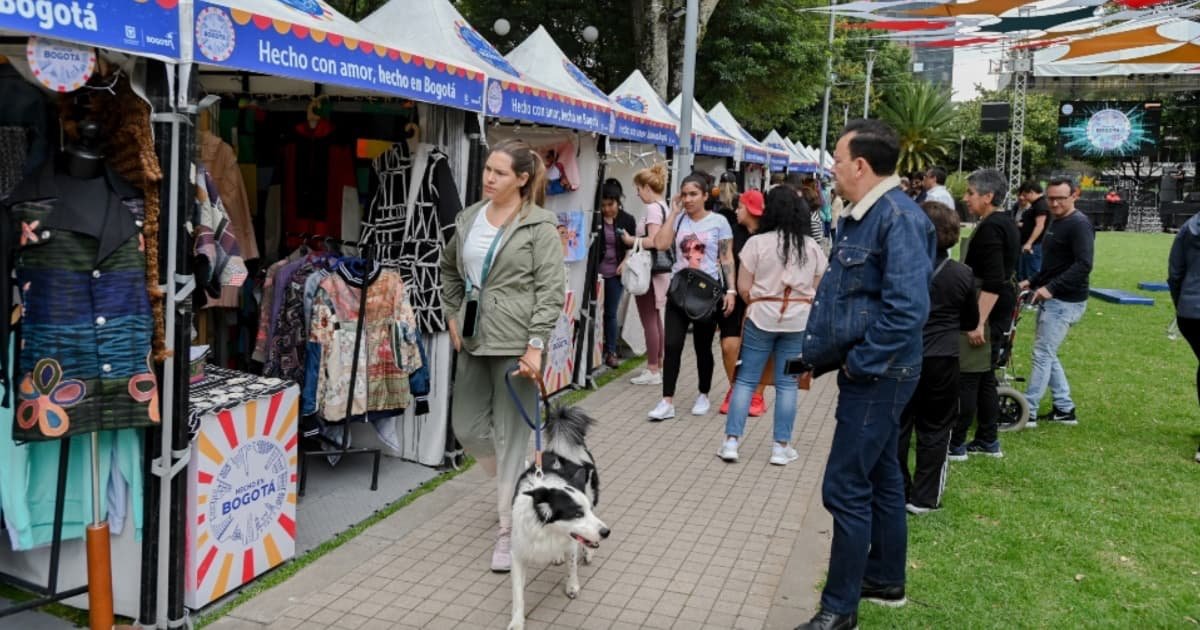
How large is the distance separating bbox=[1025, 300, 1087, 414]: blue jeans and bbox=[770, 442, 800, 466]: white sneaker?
2214 mm

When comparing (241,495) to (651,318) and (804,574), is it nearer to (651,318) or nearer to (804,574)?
(804,574)

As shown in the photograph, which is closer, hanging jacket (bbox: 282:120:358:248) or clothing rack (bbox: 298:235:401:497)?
clothing rack (bbox: 298:235:401:497)

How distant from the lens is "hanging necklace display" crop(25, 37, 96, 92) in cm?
295

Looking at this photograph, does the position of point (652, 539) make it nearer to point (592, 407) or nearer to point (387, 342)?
point (387, 342)

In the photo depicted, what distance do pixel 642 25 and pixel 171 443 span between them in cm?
1542

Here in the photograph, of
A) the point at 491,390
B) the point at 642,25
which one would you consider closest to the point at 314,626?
the point at 491,390

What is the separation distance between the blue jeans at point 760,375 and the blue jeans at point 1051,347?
7.59 feet

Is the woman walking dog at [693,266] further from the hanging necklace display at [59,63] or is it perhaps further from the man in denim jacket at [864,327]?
the hanging necklace display at [59,63]

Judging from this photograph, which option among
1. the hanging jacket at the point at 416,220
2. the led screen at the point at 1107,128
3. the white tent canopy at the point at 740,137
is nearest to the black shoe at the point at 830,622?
the hanging jacket at the point at 416,220

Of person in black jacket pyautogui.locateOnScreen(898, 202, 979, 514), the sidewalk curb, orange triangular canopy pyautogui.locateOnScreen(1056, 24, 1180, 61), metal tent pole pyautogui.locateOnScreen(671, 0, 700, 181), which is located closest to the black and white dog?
the sidewalk curb

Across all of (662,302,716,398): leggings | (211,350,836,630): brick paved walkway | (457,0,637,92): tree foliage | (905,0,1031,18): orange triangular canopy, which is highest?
(457,0,637,92): tree foliage

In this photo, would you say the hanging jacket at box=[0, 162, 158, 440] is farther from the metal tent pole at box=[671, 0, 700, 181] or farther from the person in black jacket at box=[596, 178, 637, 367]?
the metal tent pole at box=[671, 0, 700, 181]

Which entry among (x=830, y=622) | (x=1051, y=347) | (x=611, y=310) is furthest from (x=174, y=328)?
(x=1051, y=347)

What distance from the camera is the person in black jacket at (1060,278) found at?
23.4 feet
